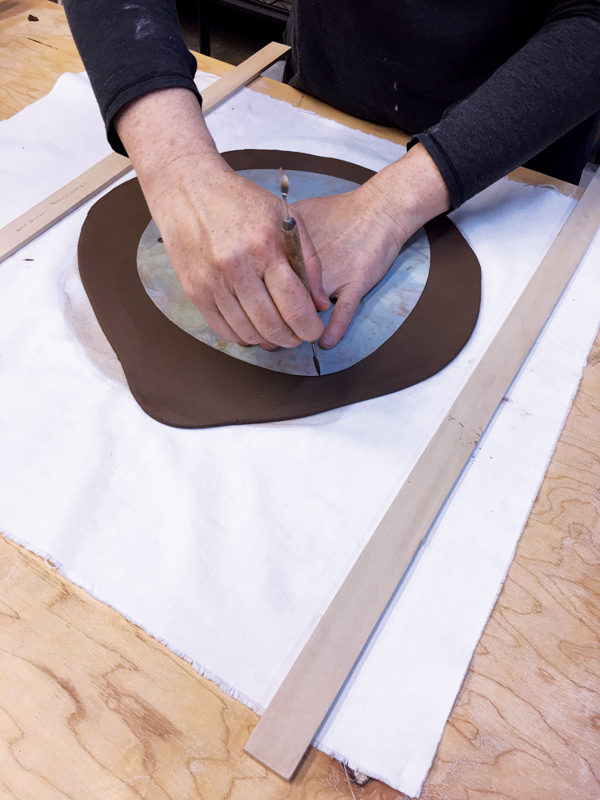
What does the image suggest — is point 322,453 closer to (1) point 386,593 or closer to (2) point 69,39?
(1) point 386,593

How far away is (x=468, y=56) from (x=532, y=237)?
342 mm

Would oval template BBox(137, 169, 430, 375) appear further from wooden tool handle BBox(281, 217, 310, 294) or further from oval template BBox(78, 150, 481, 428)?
wooden tool handle BBox(281, 217, 310, 294)

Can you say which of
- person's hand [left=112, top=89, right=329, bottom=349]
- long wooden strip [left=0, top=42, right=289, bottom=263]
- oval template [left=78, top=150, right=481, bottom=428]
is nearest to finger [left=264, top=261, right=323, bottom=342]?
person's hand [left=112, top=89, right=329, bottom=349]

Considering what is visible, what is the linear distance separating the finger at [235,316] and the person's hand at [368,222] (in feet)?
0.36

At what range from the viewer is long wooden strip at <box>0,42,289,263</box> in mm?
852

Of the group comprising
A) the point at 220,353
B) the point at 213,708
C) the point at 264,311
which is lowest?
the point at 213,708

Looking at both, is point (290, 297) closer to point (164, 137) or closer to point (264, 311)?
point (264, 311)

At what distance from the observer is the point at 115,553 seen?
59 cm

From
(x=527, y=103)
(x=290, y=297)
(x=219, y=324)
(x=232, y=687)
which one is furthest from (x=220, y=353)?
(x=527, y=103)

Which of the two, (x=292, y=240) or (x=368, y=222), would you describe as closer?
(x=292, y=240)

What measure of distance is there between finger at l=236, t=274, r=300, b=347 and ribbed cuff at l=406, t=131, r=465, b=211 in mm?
370

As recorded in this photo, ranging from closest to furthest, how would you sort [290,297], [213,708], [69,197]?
[213,708] → [290,297] → [69,197]

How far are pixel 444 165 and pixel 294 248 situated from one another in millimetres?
398

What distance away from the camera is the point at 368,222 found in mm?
804
